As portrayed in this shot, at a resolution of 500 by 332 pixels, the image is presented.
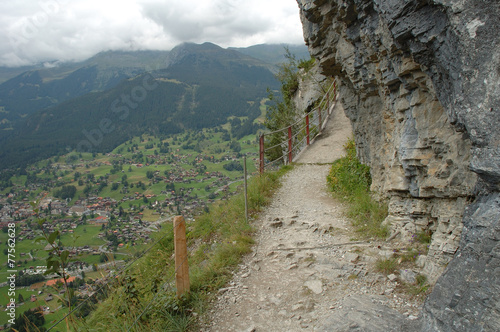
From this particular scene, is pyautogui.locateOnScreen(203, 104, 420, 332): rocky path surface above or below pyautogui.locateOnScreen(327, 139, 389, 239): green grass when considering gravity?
below

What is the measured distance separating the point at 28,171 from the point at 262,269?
5738 cm

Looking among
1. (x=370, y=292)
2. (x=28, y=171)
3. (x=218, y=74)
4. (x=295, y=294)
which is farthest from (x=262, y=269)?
(x=218, y=74)

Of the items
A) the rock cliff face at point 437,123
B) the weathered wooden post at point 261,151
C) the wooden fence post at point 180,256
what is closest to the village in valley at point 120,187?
the wooden fence post at point 180,256

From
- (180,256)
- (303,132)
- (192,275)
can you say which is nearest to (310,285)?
(192,275)

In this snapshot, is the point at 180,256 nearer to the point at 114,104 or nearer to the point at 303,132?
the point at 303,132

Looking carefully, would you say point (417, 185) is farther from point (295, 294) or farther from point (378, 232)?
point (295, 294)

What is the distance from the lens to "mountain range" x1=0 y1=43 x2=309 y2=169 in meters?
74.2

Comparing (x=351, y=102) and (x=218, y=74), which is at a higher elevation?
(x=218, y=74)

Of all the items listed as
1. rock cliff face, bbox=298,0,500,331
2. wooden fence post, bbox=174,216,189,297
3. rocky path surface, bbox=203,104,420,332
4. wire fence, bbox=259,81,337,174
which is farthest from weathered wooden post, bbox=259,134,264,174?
wooden fence post, bbox=174,216,189,297

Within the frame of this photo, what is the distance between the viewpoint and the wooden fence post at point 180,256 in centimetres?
402

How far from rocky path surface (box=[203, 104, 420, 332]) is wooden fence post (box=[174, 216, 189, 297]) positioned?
53 cm

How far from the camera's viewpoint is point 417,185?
4.69m

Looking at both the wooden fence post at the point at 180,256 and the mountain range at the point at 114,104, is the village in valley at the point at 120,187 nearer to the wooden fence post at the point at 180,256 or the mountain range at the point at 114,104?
the wooden fence post at the point at 180,256

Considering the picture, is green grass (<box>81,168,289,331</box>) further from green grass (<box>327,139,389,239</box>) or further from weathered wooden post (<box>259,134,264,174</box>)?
green grass (<box>327,139,389,239</box>)
